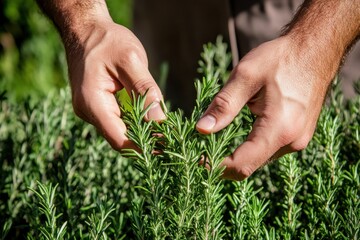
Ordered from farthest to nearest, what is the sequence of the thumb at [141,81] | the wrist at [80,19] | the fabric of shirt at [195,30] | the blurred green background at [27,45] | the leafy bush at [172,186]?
the blurred green background at [27,45] < the fabric of shirt at [195,30] < the wrist at [80,19] < the thumb at [141,81] < the leafy bush at [172,186]

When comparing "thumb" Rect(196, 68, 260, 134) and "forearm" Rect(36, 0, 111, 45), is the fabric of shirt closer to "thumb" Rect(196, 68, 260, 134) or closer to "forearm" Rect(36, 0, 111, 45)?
"forearm" Rect(36, 0, 111, 45)

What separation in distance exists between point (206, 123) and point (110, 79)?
34 centimetres

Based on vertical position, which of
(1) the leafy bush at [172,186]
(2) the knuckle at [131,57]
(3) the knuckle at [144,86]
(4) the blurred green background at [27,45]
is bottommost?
(4) the blurred green background at [27,45]

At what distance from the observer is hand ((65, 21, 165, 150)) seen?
1498 millimetres

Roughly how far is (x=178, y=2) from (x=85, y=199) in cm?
238

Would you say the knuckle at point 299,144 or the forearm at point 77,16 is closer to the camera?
the knuckle at point 299,144

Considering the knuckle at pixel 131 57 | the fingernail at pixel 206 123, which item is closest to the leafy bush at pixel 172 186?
the fingernail at pixel 206 123

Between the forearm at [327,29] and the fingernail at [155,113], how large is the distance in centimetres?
40

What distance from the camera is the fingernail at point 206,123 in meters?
1.40

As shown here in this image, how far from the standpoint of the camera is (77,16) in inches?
73.2

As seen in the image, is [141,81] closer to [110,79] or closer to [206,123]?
[110,79]

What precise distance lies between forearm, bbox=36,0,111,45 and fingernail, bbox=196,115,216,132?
20.3 inches

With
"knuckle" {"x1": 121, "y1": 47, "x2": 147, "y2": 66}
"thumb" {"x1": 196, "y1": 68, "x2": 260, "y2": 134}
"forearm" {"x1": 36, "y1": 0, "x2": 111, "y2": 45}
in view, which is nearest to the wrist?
"forearm" {"x1": 36, "y1": 0, "x2": 111, "y2": 45}

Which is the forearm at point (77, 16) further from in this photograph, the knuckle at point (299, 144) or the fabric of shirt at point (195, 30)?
the fabric of shirt at point (195, 30)
